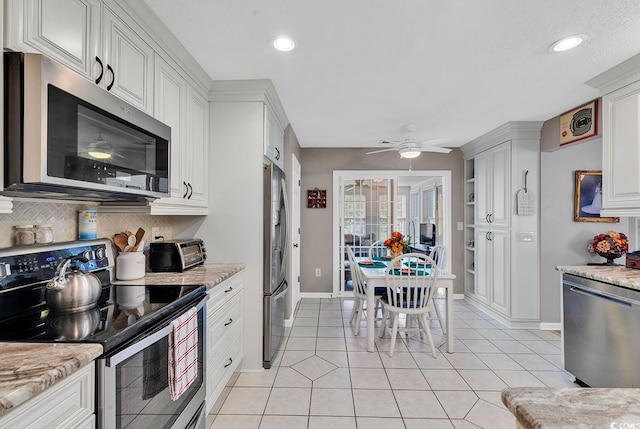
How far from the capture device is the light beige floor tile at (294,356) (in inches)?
109

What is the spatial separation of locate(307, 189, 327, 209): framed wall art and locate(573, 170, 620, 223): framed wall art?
125 inches

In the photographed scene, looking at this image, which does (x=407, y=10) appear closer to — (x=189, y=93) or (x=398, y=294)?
(x=189, y=93)

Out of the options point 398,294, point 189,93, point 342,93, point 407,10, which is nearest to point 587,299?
point 398,294

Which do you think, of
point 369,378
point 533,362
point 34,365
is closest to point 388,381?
point 369,378

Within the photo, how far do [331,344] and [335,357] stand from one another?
290 mm

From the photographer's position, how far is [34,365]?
33.5 inches

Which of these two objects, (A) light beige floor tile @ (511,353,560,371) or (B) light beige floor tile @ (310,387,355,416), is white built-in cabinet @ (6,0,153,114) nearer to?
(B) light beige floor tile @ (310,387,355,416)

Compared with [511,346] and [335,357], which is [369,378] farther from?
[511,346]

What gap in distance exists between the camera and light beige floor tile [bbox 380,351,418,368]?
8.87ft

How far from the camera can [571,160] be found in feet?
11.8

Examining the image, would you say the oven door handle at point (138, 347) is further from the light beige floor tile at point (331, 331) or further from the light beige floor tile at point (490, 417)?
the light beige floor tile at point (331, 331)

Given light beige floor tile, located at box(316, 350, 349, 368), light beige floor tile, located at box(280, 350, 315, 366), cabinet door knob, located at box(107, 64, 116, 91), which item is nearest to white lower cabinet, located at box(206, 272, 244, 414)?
light beige floor tile, located at box(280, 350, 315, 366)

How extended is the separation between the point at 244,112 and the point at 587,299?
117 inches

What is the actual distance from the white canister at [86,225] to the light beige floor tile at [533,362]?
11.2 feet
